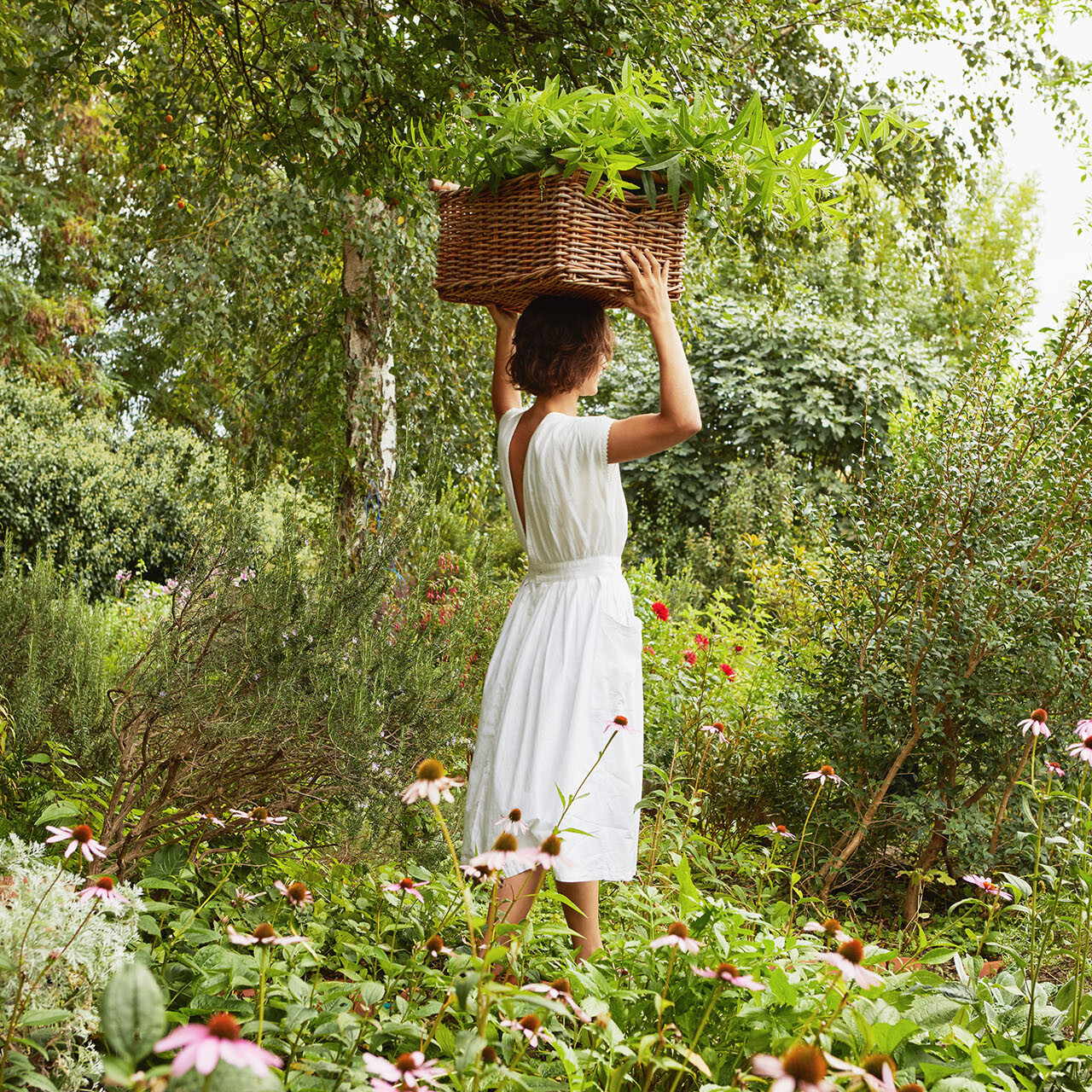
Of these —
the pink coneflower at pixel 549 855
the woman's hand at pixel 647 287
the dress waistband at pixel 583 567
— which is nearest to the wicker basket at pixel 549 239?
the woman's hand at pixel 647 287

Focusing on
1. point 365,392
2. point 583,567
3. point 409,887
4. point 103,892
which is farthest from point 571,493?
point 365,392

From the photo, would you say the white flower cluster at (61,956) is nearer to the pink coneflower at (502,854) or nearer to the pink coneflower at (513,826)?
the pink coneflower at (502,854)

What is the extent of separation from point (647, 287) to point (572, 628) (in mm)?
735

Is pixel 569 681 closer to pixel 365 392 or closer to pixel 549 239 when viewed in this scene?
pixel 549 239

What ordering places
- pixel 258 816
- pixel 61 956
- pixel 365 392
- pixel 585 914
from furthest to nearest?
pixel 365 392, pixel 585 914, pixel 258 816, pixel 61 956

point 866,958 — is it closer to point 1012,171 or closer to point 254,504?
point 254,504

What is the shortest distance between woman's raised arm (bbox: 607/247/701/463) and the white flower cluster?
121 cm

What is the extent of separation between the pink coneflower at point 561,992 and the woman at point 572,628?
421mm

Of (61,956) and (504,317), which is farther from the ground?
(504,317)

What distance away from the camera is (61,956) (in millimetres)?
1242

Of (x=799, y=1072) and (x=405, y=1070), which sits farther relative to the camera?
(x=405, y=1070)

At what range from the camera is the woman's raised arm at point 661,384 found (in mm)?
1888

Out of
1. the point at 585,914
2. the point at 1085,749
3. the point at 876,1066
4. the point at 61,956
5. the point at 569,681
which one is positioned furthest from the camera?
the point at 569,681

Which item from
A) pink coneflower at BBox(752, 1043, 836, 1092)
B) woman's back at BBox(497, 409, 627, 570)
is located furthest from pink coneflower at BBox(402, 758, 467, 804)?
woman's back at BBox(497, 409, 627, 570)
